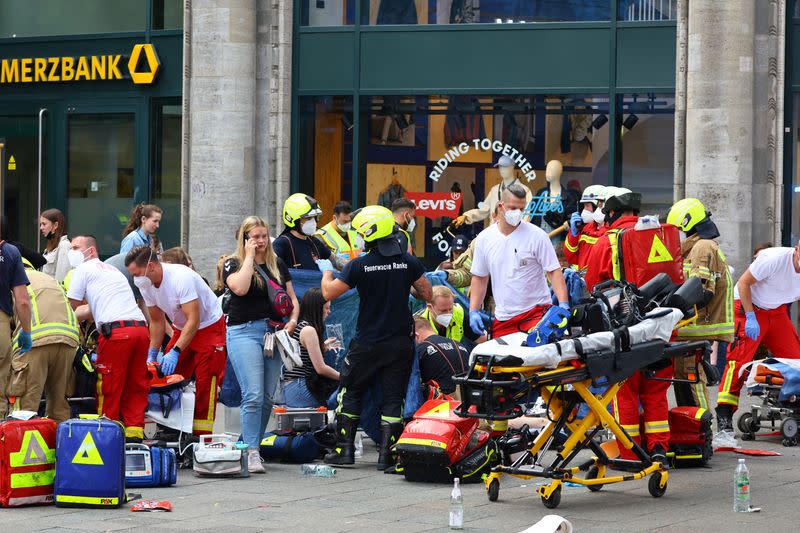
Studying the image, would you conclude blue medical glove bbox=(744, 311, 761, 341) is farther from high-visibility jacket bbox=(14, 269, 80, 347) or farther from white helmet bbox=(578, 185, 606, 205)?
high-visibility jacket bbox=(14, 269, 80, 347)

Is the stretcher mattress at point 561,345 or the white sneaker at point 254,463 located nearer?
the stretcher mattress at point 561,345

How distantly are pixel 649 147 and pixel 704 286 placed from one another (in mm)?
6988

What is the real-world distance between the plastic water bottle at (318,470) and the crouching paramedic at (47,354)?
5.67 ft

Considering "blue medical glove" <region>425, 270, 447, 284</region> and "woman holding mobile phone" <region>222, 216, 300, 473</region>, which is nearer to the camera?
"woman holding mobile phone" <region>222, 216, 300, 473</region>

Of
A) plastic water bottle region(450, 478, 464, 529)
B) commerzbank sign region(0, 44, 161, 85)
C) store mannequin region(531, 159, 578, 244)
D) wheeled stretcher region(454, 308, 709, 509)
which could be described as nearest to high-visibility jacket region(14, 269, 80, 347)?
wheeled stretcher region(454, 308, 709, 509)

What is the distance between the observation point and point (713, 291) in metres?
11.5

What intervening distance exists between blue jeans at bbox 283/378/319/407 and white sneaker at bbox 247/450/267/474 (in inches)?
36.5

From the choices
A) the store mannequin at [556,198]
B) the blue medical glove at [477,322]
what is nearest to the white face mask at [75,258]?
the blue medical glove at [477,322]

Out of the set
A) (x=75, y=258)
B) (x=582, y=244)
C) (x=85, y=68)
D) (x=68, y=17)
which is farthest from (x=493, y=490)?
(x=68, y=17)

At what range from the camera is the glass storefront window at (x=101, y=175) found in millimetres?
21062

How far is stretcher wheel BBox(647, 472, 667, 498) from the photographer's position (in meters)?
9.30

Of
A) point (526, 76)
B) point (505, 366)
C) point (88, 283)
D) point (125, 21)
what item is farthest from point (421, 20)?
point (505, 366)

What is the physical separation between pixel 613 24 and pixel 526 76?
4.23 ft

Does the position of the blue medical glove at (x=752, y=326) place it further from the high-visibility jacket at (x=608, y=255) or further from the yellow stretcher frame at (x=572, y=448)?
the yellow stretcher frame at (x=572, y=448)
